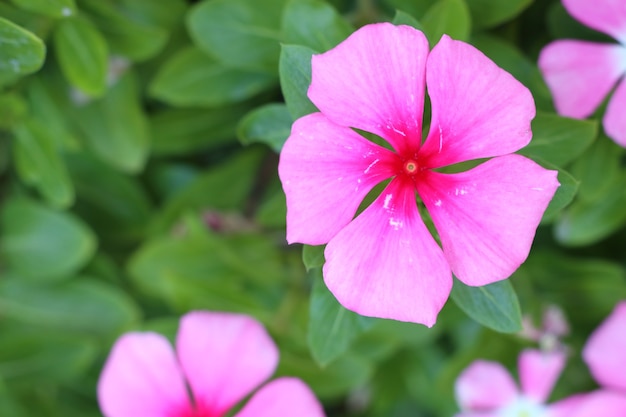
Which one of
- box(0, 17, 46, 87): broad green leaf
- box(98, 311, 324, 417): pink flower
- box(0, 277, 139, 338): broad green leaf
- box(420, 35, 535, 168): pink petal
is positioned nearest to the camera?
box(420, 35, 535, 168): pink petal

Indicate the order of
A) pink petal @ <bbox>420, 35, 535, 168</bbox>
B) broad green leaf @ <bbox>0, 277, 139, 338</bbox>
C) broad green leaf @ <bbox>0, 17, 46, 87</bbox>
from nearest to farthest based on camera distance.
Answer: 1. pink petal @ <bbox>420, 35, 535, 168</bbox>
2. broad green leaf @ <bbox>0, 17, 46, 87</bbox>
3. broad green leaf @ <bbox>0, 277, 139, 338</bbox>

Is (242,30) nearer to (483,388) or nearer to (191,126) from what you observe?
(191,126)

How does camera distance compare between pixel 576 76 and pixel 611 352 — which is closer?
pixel 576 76

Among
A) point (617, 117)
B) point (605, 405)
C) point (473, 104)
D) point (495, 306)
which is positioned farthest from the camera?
point (605, 405)

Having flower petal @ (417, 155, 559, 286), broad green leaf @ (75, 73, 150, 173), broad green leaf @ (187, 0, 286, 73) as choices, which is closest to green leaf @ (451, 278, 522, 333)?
flower petal @ (417, 155, 559, 286)

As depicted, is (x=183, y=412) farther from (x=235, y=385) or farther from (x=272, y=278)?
(x=272, y=278)

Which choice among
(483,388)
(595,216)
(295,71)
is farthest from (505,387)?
(295,71)

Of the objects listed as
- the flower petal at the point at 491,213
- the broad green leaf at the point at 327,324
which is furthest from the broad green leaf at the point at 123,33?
the flower petal at the point at 491,213

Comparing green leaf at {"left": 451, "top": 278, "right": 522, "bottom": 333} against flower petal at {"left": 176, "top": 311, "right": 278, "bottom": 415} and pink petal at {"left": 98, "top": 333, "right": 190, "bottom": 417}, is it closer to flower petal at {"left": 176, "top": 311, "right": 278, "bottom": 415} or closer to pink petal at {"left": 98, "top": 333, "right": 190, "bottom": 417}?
flower petal at {"left": 176, "top": 311, "right": 278, "bottom": 415}
